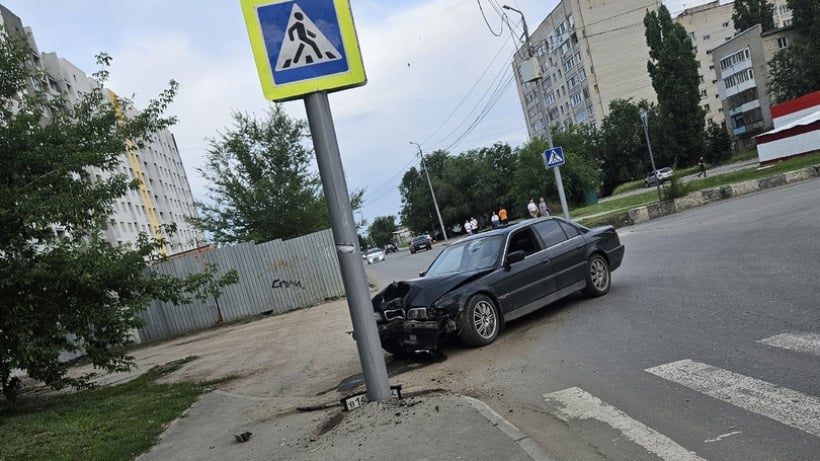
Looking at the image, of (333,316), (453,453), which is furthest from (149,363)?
(453,453)

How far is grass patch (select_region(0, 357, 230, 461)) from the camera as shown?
629 cm

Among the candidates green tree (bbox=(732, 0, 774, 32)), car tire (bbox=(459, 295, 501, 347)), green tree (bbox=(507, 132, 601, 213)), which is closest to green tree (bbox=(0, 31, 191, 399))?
car tire (bbox=(459, 295, 501, 347))

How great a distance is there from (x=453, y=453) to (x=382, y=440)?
0.70m

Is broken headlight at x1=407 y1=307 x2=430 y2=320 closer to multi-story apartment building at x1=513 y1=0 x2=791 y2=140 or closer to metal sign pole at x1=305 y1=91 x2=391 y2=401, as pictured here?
metal sign pole at x1=305 y1=91 x2=391 y2=401

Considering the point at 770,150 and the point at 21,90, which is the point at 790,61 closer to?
the point at 770,150

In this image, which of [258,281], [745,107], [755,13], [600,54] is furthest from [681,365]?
[600,54]

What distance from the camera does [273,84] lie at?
210 inches

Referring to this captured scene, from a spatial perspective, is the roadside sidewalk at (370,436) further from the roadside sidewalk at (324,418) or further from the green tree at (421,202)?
the green tree at (421,202)

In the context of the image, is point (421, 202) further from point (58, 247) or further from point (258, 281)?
point (58, 247)

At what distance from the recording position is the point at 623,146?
77500 mm

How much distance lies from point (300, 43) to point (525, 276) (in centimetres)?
493

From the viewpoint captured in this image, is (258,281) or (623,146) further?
(623,146)

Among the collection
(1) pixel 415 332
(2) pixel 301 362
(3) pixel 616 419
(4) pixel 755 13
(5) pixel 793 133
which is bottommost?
(2) pixel 301 362

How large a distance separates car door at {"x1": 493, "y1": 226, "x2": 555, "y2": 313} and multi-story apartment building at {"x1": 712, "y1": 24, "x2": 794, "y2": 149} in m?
76.9
